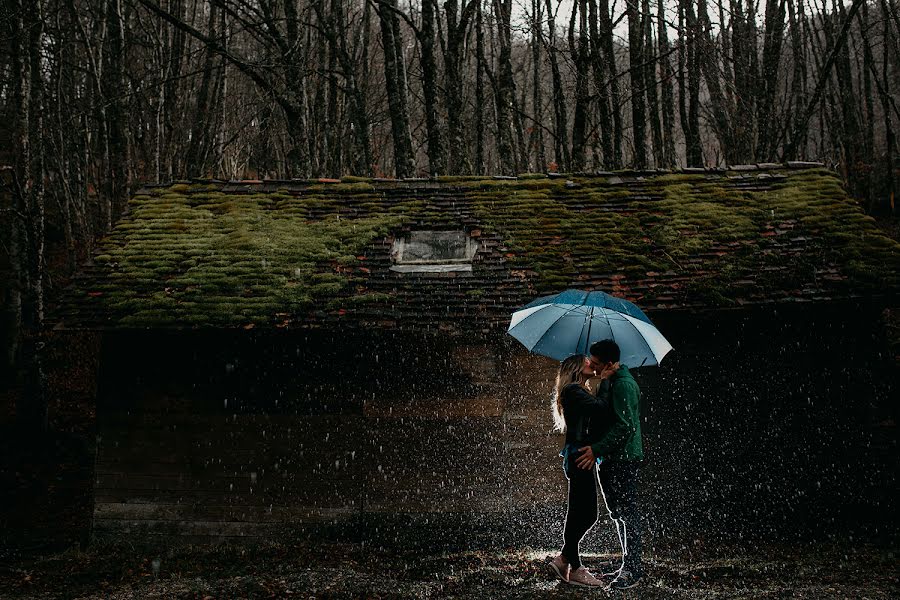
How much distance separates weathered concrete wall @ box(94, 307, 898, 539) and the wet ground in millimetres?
486

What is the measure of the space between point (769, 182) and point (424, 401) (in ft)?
20.9

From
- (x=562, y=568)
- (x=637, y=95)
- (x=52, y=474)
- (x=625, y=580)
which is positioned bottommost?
(x=52, y=474)

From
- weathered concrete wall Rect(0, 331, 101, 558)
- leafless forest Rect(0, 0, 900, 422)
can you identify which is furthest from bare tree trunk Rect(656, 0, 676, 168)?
weathered concrete wall Rect(0, 331, 101, 558)

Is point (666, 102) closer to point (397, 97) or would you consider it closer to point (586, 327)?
point (397, 97)

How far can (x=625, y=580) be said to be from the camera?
577 centimetres

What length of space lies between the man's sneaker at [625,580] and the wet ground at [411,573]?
0.41 meters

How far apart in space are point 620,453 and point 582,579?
3.59 ft

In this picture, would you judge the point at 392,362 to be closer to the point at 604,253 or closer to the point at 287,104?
the point at 604,253

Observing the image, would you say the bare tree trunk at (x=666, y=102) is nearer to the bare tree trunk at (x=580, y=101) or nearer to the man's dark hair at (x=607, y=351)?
the bare tree trunk at (x=580, y=101)

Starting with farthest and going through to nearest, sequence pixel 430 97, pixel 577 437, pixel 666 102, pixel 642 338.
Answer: pixel 666 102, pixel 430 97, pixel 642 338, pixel 577 437

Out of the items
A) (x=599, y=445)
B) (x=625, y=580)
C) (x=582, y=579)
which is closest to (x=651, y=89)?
(x=599, y=445)

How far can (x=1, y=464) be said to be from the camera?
1284 centimetres

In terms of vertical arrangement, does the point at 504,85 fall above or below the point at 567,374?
above

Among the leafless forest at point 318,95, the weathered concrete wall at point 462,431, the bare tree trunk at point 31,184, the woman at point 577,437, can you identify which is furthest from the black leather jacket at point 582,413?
the bare tree trunk at point 31,184
